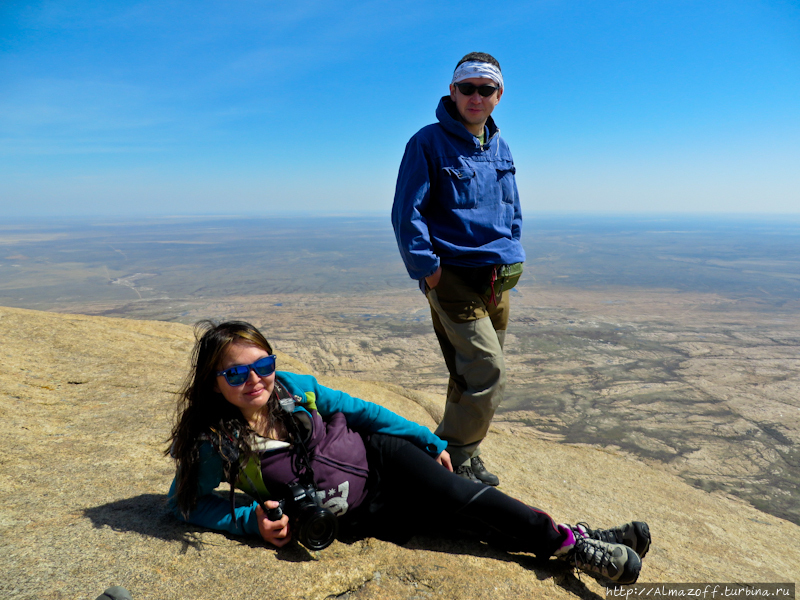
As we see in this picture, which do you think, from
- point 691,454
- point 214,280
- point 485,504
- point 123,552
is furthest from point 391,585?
point 214,280

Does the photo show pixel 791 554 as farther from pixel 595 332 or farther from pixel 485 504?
pixel 595 332

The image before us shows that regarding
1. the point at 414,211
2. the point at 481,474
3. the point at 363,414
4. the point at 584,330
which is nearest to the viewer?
the point at 363,414

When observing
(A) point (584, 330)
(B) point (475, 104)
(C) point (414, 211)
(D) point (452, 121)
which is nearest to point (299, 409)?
(C) point (414, 211)

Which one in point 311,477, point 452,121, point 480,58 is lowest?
point 311,477

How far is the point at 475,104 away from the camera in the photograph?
2498mm

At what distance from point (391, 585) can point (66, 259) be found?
410 feet

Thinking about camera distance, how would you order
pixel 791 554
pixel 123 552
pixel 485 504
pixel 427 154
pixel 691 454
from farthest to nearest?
pixel 691 454 → pixel 791 554 → pixel 427 154 → pixel 485 504 → pixel 123 552

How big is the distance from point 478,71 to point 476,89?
93mm

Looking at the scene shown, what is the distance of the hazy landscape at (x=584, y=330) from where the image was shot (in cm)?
1978

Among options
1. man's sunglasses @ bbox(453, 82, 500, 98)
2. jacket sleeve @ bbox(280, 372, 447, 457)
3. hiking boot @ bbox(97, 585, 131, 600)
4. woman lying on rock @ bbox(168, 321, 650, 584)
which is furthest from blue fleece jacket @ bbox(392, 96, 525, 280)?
hiking boot @ bbox(97, 585, 131, 600)

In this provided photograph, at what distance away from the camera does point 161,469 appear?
2.57 m

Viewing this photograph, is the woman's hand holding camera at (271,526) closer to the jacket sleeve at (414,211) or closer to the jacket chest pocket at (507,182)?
the jacket sleeve at (414,211)

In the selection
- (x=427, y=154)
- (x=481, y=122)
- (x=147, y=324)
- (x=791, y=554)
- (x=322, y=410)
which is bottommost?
(x=791, y=554)

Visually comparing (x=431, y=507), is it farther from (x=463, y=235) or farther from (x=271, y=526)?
(x=463, y=235)
